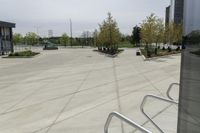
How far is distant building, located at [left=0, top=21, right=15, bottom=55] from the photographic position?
41.1 m

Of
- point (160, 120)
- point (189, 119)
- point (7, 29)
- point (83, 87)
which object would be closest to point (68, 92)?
point (83, 87)

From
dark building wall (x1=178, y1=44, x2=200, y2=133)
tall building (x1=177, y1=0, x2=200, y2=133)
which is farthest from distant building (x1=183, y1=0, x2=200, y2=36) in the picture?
dark building wall (x1=178, y1=44, x2=200, y2=133)

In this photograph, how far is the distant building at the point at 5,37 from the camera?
41.1 m

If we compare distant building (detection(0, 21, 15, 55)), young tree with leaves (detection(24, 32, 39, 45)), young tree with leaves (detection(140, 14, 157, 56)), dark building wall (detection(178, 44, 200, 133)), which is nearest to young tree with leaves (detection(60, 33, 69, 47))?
young tree with leaves (detection(24, 32, 39, 45))

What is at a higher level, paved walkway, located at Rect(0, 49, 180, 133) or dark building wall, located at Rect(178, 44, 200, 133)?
dark building wall, located at Rect(178, 44, 200, 133)

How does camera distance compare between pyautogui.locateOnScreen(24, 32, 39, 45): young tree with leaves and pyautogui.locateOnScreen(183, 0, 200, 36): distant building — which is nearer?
pyautogui.locateOnScreen(183, 0, 200, 36): distant building

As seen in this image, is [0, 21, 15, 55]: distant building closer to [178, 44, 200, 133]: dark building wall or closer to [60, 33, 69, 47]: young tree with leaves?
[178, 44, 200, 133]: dark building wall

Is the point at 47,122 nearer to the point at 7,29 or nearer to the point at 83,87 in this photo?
the point at 83,87

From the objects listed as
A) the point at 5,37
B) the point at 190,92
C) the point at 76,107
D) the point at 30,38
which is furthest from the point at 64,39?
the point at 190,92

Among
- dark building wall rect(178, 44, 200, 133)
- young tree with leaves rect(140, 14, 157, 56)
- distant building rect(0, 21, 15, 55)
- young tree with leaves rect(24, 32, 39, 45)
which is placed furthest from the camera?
young tree with leaves rect(24, 32, 39, 45)

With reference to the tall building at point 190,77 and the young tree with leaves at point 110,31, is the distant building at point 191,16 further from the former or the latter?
the young tree with leaves at point 110,31

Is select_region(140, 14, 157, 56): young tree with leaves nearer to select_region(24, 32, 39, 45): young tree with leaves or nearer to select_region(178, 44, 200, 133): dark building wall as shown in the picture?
select_region(178, 44, 200, 133): dark building wall

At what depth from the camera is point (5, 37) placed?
43562mm

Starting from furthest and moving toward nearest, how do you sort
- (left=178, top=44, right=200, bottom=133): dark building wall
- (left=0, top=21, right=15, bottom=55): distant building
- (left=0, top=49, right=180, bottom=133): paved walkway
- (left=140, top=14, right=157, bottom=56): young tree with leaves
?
(left=0, top=21, right=15, bottom=55): distant building → (left=140, top=14, right=157, bottom=56): young tree with leaves → (left=0, top=49, right=180, bottom=133): paved walkway → (left=178, top=44, right=200, bottom=133): dark building wall
